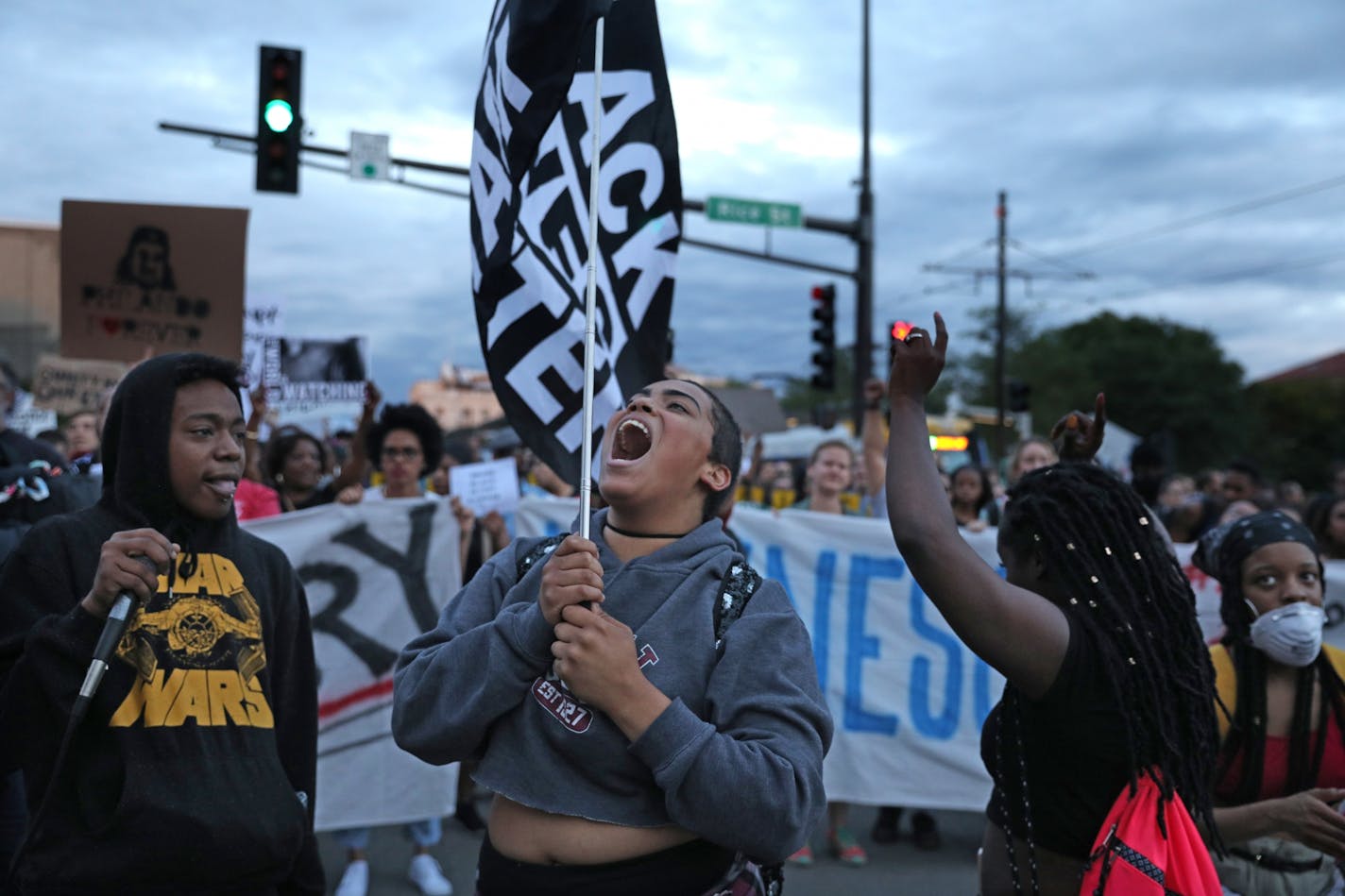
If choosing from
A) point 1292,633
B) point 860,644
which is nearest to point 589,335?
point 1292,633

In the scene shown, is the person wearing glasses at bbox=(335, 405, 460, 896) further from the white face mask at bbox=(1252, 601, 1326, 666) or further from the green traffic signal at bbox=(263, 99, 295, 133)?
the green traffic signal at bbox=(263, 99, 295, 133)

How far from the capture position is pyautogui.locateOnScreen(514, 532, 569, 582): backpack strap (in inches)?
90.6

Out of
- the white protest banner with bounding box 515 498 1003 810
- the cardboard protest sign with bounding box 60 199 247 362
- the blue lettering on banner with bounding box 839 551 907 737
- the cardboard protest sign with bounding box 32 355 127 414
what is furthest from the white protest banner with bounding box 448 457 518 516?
the cardboard protest sign with bounding box 32 355 127 414

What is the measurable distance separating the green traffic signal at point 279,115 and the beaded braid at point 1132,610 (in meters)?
9.96

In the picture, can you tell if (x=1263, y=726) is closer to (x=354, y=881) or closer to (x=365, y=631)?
(x=354, y=881)

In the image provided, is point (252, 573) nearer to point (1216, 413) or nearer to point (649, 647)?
point (649, 647)

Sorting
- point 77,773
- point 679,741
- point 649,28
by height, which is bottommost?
point 77,773

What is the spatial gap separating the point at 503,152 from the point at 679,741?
139 cm

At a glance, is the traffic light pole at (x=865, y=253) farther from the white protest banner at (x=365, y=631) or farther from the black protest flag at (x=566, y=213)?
the black protest flag at (x=566, y=213)

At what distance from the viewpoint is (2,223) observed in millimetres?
32156

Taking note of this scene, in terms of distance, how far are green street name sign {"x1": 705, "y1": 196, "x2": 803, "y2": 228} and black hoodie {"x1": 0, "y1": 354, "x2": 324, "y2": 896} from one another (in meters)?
11.7

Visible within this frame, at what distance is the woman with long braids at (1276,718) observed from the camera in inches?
109

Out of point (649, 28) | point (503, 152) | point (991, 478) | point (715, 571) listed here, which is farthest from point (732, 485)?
point (991, 478)

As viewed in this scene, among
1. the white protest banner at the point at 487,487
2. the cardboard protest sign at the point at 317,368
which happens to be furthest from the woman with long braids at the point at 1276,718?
the cardboard protest sign at the point at 317,368
